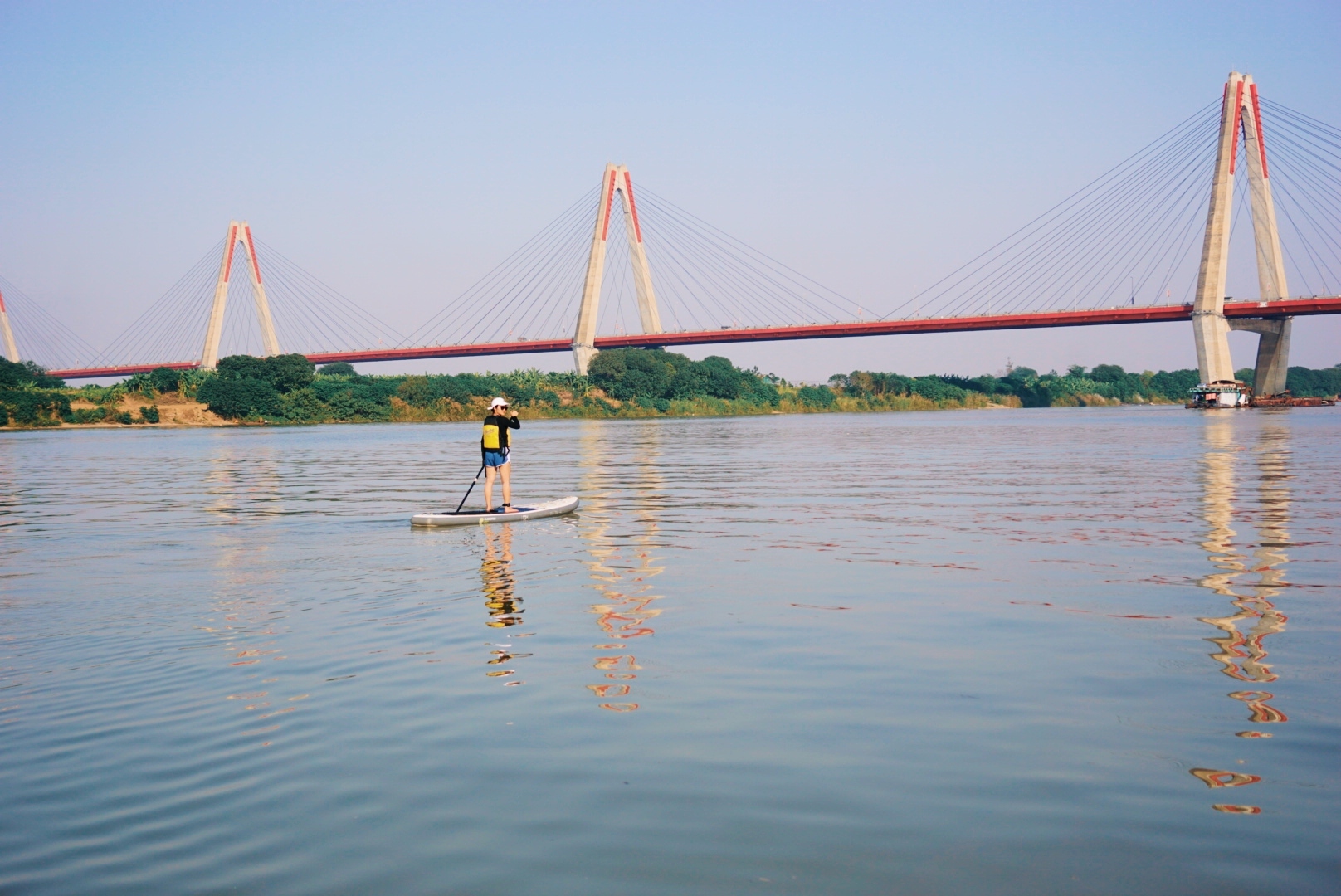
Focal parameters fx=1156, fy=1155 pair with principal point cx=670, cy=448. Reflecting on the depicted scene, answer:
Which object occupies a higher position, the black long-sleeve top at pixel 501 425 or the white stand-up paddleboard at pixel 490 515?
the black long-sleeve top at pixel 501 425

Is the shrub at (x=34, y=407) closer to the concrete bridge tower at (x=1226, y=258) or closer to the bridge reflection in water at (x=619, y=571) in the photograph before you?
the bridge reflection in water at (x=619, y=571)

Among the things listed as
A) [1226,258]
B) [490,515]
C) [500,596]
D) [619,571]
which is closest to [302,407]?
[1226,258]

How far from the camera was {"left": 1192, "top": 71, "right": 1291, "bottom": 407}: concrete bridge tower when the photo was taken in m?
70.4

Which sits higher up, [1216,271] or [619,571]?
[1216,271]

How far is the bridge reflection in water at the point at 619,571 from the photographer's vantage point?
6.94 meters

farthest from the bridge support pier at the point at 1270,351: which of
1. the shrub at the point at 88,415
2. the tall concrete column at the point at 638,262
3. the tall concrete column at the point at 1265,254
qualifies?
the shrub at the point at 88,415

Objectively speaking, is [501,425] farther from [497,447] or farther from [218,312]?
[218,312]

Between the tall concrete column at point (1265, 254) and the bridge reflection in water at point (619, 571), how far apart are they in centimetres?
5938

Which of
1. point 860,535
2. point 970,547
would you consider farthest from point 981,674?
point 860,535

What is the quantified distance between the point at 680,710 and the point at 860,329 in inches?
2872

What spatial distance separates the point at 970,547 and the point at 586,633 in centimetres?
592

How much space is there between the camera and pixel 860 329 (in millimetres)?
77375

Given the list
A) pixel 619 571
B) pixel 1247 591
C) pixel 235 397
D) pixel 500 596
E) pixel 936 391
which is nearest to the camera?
pixel 1247 591

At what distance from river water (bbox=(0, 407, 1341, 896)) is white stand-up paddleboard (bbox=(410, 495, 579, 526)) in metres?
0.55
